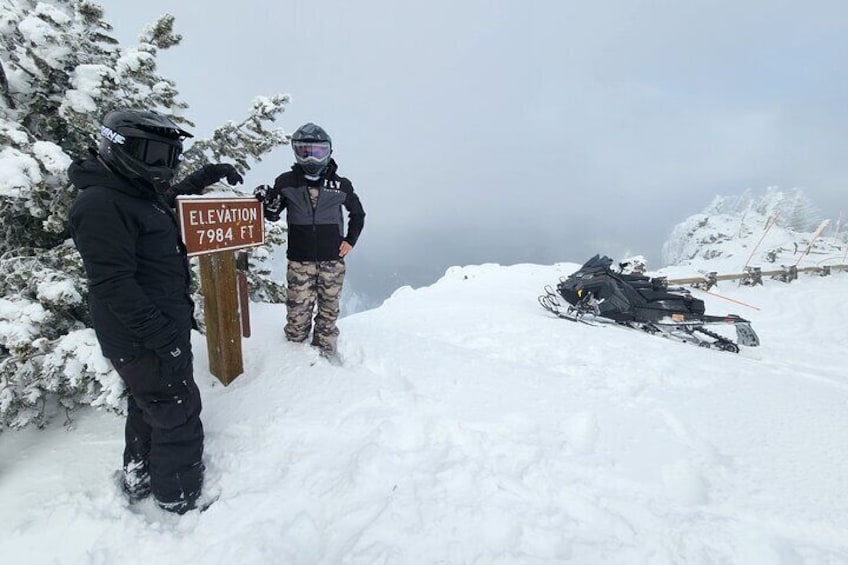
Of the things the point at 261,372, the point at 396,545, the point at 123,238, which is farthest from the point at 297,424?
the point at 123,238

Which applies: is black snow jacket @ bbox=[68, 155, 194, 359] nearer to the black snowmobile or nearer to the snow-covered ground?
the snow-covered ground

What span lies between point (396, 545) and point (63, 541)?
191 cm

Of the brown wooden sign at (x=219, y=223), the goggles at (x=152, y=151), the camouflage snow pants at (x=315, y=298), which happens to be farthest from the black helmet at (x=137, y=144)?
the camouflage snow pants at (x=315, y=298)

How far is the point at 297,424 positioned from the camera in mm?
3367

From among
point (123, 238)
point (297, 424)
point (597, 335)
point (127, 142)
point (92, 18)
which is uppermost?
point (92, 18)

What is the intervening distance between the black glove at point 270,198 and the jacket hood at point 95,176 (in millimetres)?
1738

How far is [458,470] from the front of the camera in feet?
9.70

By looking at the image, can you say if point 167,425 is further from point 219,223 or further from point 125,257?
point 219,223

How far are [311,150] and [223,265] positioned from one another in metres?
1.46

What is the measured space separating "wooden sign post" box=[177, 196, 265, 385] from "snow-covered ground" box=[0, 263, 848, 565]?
12.2 inches

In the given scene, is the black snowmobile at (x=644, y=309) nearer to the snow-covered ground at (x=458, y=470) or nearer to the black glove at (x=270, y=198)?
the snow-covered ground at (x=458, y=470)

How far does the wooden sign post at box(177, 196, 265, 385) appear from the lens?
3402mm

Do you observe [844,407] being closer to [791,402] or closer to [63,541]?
[791,402]

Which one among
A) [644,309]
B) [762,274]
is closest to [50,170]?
[644,309]
